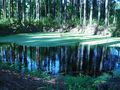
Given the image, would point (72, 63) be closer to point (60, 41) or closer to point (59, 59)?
point (59, 59)

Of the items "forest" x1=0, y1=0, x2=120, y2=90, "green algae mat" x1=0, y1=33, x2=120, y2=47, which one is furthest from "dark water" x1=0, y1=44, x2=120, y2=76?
"green algae mat" x1=0, y1=33, x2=120, y2=47

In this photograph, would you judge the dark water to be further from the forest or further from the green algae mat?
the green algae mat

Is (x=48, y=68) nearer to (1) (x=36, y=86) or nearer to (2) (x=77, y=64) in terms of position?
(2) (x=77, y=64)

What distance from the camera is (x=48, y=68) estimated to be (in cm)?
1307

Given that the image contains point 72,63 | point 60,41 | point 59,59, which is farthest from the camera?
point 60,41

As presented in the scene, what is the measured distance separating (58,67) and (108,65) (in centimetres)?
261

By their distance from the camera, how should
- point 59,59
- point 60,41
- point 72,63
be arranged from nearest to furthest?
point 72,63
point 59,59
point 60,41

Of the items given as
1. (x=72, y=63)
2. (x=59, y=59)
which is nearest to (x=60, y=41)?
(x=59, y=59)

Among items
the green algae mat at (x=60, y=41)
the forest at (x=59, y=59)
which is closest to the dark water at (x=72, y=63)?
the forest at (x=59, y=59)

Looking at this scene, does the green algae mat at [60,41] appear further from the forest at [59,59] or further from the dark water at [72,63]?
the dark water at [72,63]

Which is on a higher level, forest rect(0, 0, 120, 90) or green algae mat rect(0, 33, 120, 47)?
forest rect(0, 0, 120, 90)

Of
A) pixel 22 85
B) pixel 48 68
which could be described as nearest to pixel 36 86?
pixel 22 85

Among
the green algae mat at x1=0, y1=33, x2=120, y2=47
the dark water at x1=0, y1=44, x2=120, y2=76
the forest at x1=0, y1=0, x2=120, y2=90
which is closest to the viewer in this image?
the forest at x1=0, y1=0, x2=120, y2=90

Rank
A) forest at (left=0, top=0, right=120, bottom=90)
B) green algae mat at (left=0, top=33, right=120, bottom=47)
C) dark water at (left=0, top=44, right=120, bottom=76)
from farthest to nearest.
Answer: green algae mat at (left=0, top=33, right=120, bottom=47)
dark water at (left=0, top=44, right=120, bottom=76)
forest at (left=0, top=0, right=120, bottom=90)
